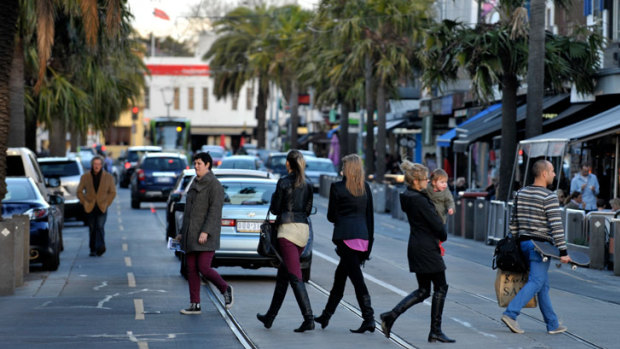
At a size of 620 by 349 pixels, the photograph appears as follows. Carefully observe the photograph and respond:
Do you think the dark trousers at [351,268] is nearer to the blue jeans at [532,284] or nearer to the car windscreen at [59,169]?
the blue jeans at [532,284]

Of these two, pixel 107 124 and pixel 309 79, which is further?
pixel 309 79

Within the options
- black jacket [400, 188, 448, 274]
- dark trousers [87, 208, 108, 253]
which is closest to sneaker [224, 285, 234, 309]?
black jacket [400, 188, 448, 274]

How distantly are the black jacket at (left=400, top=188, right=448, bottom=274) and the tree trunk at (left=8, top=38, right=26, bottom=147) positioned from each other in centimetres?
1973

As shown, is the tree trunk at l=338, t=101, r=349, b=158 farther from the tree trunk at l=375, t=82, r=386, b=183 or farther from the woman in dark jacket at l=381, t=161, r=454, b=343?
the woman in dark jacket at l=381, t=161, r=454, b=343

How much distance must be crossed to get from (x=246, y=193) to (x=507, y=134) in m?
13.6

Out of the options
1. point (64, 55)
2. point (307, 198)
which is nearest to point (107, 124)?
point (64, 55)

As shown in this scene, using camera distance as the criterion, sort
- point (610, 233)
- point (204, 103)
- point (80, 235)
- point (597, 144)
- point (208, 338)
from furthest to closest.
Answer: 1. point (204, 103)
2. point (597, 144)
3. point (80, 235)
4. point (610, 233)
5. point (208, 338)

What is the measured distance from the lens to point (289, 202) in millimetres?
11609

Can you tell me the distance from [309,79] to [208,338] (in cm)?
4626

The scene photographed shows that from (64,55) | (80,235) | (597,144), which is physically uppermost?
(64,55)

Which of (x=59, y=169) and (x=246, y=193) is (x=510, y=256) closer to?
(x=246, y=193)

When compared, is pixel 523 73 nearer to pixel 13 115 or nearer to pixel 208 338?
pixel 13 115

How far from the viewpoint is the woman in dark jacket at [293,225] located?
37.8ft

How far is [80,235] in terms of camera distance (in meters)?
27.9
